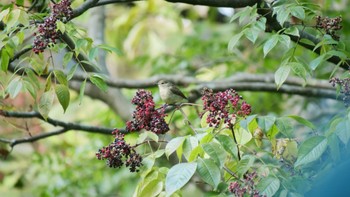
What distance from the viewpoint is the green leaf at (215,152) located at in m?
1.72

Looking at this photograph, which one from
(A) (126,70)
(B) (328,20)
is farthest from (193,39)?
(B) (328,20)

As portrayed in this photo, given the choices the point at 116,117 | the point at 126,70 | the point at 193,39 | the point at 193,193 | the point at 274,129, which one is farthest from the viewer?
the point at 126,70

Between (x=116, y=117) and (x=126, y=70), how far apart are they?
3064 millimetres

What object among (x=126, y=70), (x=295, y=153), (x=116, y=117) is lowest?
(x=126, y=70)

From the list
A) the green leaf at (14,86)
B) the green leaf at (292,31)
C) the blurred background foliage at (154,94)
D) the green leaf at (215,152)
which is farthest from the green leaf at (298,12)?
the blurred background foliage at (154,94)

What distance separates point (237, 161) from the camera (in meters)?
1.87

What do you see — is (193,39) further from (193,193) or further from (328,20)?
(328,20)

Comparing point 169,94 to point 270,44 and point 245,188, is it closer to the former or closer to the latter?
point 270,44

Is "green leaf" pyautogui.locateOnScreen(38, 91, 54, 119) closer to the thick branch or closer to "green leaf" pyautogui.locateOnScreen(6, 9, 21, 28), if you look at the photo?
"green leaf" pyautogui.locateOnScreen(6, 9, 21, 28)

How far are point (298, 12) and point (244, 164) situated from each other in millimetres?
447

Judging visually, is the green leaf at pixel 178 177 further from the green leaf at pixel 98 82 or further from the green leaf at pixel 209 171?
the green leaf at pixel 98 82

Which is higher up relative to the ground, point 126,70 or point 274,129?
point 274,129

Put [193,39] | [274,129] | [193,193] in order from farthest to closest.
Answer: [193,193] < [193,39] < [274,129]

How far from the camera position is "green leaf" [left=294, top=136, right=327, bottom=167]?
5.69 ft
